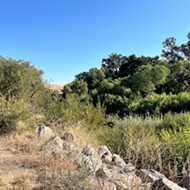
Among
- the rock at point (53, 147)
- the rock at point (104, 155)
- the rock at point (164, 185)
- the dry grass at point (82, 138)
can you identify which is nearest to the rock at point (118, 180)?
the rock at point (164, 185)

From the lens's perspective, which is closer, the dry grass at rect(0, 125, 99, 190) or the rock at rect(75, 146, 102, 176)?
the dry grass at rect(0, 125, 99, 190)

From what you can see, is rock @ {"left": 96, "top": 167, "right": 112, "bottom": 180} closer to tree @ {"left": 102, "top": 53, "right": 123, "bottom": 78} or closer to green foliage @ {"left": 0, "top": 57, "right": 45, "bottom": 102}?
green foliage @ {"left": 0, "top": 57, "right": 45, "bottom": 102}

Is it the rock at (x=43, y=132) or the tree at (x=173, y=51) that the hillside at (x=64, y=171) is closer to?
the rock at (x=43, y=132)

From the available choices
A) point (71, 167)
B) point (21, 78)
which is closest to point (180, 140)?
point (71, 167)

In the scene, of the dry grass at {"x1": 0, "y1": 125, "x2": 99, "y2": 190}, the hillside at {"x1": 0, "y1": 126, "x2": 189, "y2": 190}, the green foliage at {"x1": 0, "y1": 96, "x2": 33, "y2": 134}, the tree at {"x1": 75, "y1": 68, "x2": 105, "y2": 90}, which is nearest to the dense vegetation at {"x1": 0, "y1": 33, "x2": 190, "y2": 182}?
the green foliage at {"x1": 0, "y1": 96, "x2": 33, "y2": 134}

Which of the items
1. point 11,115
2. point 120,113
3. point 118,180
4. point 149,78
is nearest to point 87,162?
point 118,180

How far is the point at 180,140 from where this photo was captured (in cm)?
732

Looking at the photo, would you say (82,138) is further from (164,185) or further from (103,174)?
(164,185)

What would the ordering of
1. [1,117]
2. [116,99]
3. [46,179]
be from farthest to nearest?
[116,99] → [1,117] → [46,179]

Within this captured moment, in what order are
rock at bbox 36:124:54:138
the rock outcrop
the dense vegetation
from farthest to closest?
rock at bbox 36:124:54:138 → the dense vegetation → the rock outcrop

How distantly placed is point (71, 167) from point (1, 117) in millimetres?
4209

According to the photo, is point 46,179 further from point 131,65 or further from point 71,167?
point 131,65

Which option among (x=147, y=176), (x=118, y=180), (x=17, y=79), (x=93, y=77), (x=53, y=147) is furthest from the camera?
(x=93, y=77)

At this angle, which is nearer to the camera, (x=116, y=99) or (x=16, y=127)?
(x=16, y=127)
